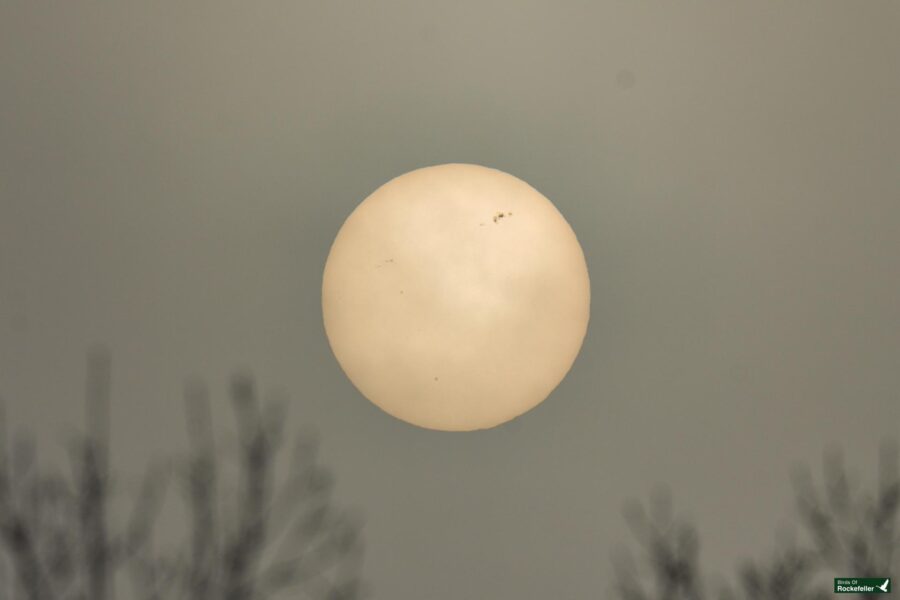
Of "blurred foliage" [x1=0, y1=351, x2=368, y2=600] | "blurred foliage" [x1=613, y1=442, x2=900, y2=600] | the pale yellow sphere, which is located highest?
the pale yellow sphere

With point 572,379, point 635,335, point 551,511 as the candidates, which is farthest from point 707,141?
point 551,511

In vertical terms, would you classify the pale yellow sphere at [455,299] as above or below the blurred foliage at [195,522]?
above

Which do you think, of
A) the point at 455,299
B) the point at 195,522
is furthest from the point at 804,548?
the point at 195,522

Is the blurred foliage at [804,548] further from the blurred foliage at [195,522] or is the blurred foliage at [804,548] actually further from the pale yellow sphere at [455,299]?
the blurred foliage at [195,522]

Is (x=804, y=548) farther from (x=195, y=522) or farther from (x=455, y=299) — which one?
(x=195, y=522)

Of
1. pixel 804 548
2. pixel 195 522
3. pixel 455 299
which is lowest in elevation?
pixel 804 548

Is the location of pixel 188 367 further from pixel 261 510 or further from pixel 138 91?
pixel 138 91

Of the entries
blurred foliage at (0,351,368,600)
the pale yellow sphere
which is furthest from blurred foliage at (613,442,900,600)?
blurred foliage at (0,351,368,600)

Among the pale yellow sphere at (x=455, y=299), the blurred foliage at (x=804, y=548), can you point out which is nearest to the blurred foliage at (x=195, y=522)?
the pale yellow sphere at (x=455, y=299)

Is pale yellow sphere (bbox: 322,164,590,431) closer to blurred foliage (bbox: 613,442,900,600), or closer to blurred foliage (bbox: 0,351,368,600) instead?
blurred foliage (bbox: 0,351,368,600)
